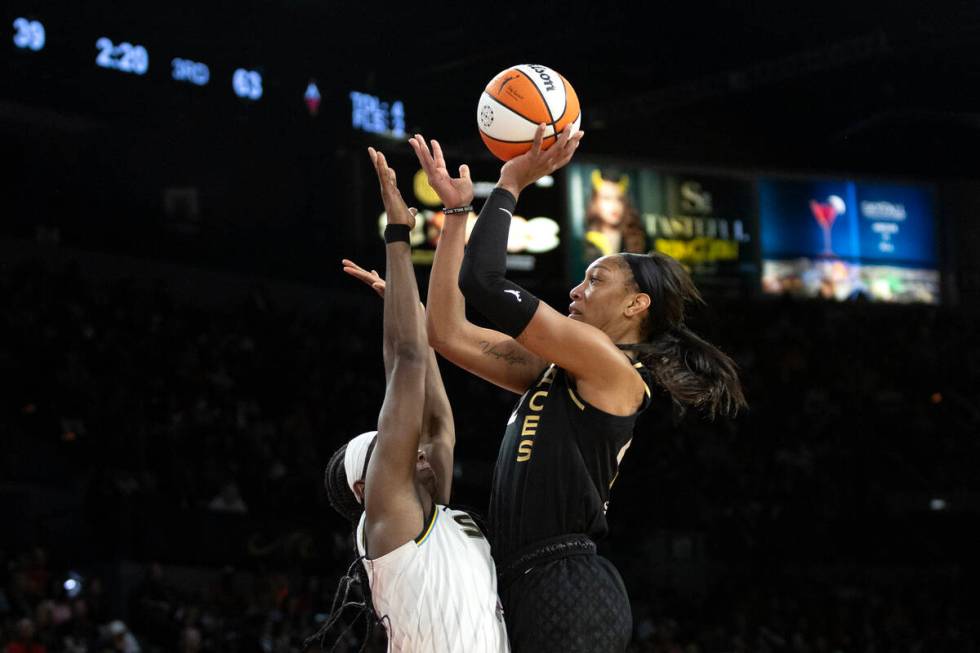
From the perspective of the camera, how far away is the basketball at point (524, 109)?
14.5ft

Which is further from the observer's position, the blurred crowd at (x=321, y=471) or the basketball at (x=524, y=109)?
the blurred crowd at (x=321, y=471)

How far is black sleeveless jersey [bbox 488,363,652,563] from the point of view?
4.15 metres

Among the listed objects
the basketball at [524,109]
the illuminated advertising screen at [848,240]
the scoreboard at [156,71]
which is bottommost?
the basketball at [524,109]

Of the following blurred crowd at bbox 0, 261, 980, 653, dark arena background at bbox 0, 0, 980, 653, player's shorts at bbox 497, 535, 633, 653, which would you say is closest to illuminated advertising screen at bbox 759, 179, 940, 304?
dark arena background at bbox 0, 0, 980, 653

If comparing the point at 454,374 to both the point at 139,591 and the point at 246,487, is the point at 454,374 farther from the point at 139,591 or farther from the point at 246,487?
the point at 139,591

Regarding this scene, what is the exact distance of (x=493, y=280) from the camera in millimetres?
3984

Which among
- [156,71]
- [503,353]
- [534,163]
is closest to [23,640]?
[503,353]

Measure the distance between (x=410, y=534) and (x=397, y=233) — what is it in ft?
3.36

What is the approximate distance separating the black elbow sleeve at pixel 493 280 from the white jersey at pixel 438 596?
0.74 m

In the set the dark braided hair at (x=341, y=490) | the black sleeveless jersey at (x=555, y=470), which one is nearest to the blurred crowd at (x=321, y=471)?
the dark braided hair at (x=341, y=490)

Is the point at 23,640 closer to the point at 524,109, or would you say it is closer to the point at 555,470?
the point at 555,470

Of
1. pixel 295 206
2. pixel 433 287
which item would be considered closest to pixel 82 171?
pixel 295 206

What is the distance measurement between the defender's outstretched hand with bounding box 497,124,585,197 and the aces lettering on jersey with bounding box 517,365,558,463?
0.65 m

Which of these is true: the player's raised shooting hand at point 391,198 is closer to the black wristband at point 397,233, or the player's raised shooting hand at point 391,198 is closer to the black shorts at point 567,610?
the black wristband at point 397,233
